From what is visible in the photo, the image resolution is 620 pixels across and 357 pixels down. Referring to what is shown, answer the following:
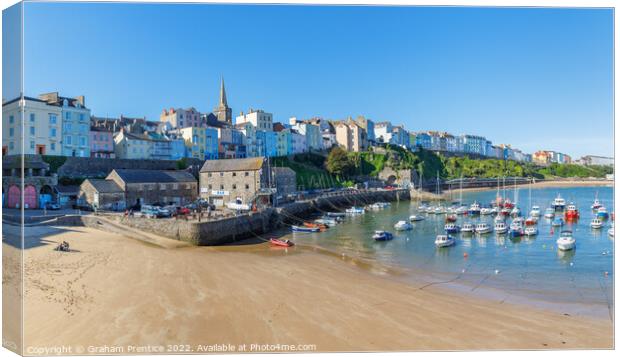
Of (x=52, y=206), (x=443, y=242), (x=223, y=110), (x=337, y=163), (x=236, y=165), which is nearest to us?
(x=443, y=242)

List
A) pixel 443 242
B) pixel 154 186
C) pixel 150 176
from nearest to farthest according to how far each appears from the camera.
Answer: pixel 443 242
pixel 154 186
pixel 150 176

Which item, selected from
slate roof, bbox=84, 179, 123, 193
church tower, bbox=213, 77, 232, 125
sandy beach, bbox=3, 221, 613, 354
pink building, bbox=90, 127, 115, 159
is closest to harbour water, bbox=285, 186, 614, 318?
sandy beach, bbox=3, 221, 613, 354

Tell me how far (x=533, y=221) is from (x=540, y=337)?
18707mm

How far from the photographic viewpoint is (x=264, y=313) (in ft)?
30.8

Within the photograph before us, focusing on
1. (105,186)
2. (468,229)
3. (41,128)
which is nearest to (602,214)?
(468,229)

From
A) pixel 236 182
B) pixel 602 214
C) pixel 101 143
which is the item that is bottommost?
pixel 602 214

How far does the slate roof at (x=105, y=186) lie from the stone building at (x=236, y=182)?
531 cm

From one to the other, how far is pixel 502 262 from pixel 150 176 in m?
18.1

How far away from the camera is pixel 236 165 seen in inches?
1039

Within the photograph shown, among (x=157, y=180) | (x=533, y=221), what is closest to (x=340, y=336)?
(x=157, y=180)

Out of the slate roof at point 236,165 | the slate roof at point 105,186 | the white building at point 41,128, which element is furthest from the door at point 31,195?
the slate roof at point 236,165

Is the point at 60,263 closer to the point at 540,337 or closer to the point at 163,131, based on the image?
the point at 540,337

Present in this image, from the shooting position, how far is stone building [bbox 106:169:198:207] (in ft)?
75.8

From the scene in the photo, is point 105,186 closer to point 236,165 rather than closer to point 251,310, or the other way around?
point 236,165
